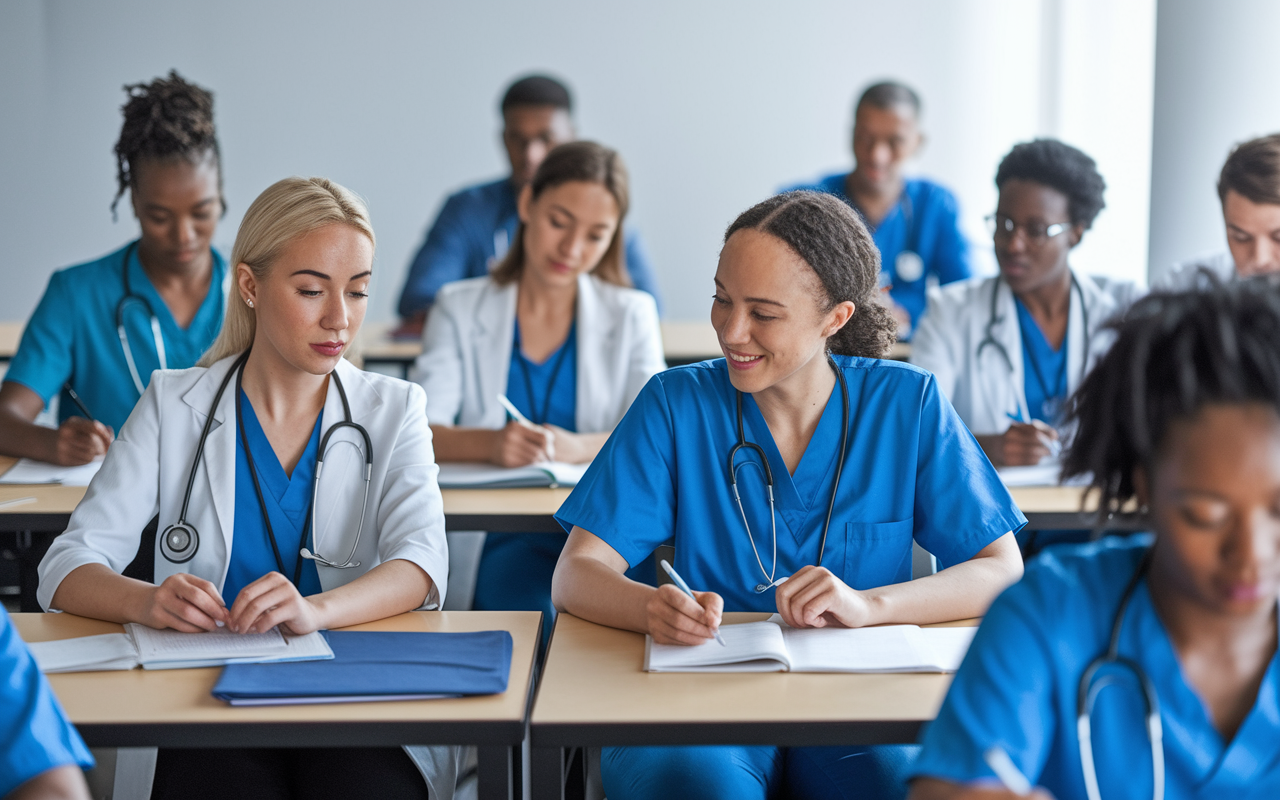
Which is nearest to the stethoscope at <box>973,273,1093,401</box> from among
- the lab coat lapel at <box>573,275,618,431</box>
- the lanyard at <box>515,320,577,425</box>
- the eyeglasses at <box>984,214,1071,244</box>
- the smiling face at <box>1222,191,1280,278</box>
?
the eyeglasses at <box>984,214,1071,244</box>

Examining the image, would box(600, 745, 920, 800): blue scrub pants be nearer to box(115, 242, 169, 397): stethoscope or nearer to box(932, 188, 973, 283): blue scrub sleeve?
box(115, 242, 169, 397): stethoscope

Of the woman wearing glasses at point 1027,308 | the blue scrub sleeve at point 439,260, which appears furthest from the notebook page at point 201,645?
the blue scrub sleeve at point 439,260

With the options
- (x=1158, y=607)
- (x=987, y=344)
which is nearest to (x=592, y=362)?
(x=987, y=344)

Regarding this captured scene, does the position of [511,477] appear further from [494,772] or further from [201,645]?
[494,772]

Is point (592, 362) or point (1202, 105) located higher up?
point (1202, 105)

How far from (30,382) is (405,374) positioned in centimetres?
139

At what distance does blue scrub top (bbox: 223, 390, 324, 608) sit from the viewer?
1806 millimetres

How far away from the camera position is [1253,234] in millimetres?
2656

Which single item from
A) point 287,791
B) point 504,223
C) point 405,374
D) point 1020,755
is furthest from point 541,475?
point 504,223

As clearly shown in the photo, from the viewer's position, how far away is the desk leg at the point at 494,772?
1311 mm

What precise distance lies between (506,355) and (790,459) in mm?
1234

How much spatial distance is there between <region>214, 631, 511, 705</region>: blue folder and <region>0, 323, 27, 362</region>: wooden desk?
237 centimetres

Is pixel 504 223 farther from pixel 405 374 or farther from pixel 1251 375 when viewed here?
pixel 1251 375

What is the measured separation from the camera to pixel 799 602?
4.88 feet
